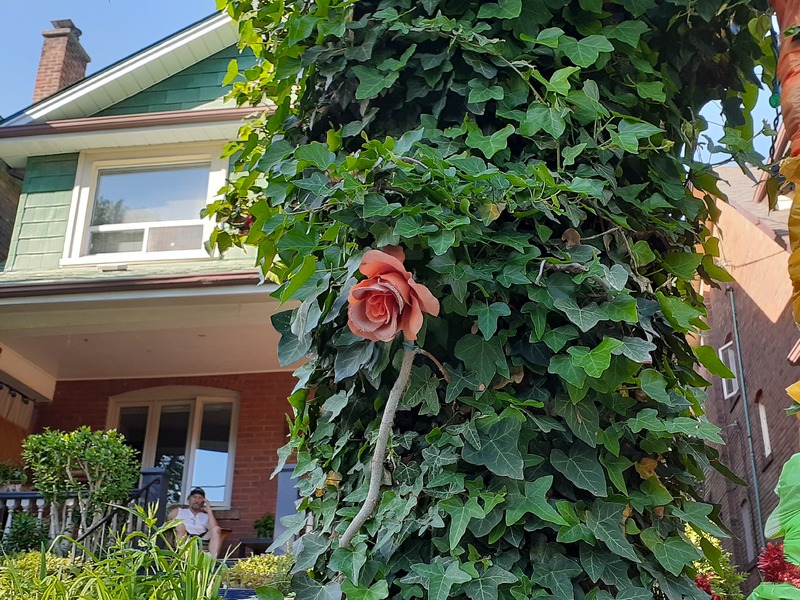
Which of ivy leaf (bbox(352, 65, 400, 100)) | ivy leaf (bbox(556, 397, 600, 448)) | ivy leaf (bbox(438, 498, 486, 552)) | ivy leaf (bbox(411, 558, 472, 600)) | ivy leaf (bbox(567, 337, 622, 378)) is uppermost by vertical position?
ivy leaf (bbox(352, 65, 400, 100))

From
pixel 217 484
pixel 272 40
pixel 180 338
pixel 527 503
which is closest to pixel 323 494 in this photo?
pixel 527 503

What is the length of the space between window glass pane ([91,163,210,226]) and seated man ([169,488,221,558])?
141 inches

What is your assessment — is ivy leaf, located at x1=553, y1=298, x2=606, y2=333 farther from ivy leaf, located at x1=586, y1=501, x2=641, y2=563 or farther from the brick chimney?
the brick chimney

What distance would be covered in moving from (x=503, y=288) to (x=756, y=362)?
43.1 feet

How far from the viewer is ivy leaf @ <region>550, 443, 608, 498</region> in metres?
1.72

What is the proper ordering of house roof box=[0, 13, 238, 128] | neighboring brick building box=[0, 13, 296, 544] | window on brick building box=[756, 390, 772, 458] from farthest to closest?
window on brick building box=[756, 390, 772, 458] → house roof box=[0, 13, 238, 128] → neighboring brick building box=[0, 13, 296, 544]

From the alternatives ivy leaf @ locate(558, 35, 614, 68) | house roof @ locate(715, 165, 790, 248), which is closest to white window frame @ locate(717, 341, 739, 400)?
house roof @ locate(715, 165, 790, 248)

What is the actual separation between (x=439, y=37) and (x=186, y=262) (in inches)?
301

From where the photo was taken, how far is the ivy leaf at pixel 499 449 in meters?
1.68

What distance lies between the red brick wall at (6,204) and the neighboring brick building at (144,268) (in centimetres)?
118

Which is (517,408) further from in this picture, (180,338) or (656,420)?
(180,338)

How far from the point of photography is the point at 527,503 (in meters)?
1.67

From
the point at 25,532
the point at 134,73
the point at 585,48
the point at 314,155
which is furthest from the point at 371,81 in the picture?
the point at 134,73

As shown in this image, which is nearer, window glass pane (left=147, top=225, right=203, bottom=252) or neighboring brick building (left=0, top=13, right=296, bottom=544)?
neighboring brick building (left=0, top=13, right=296, bottom=544)
